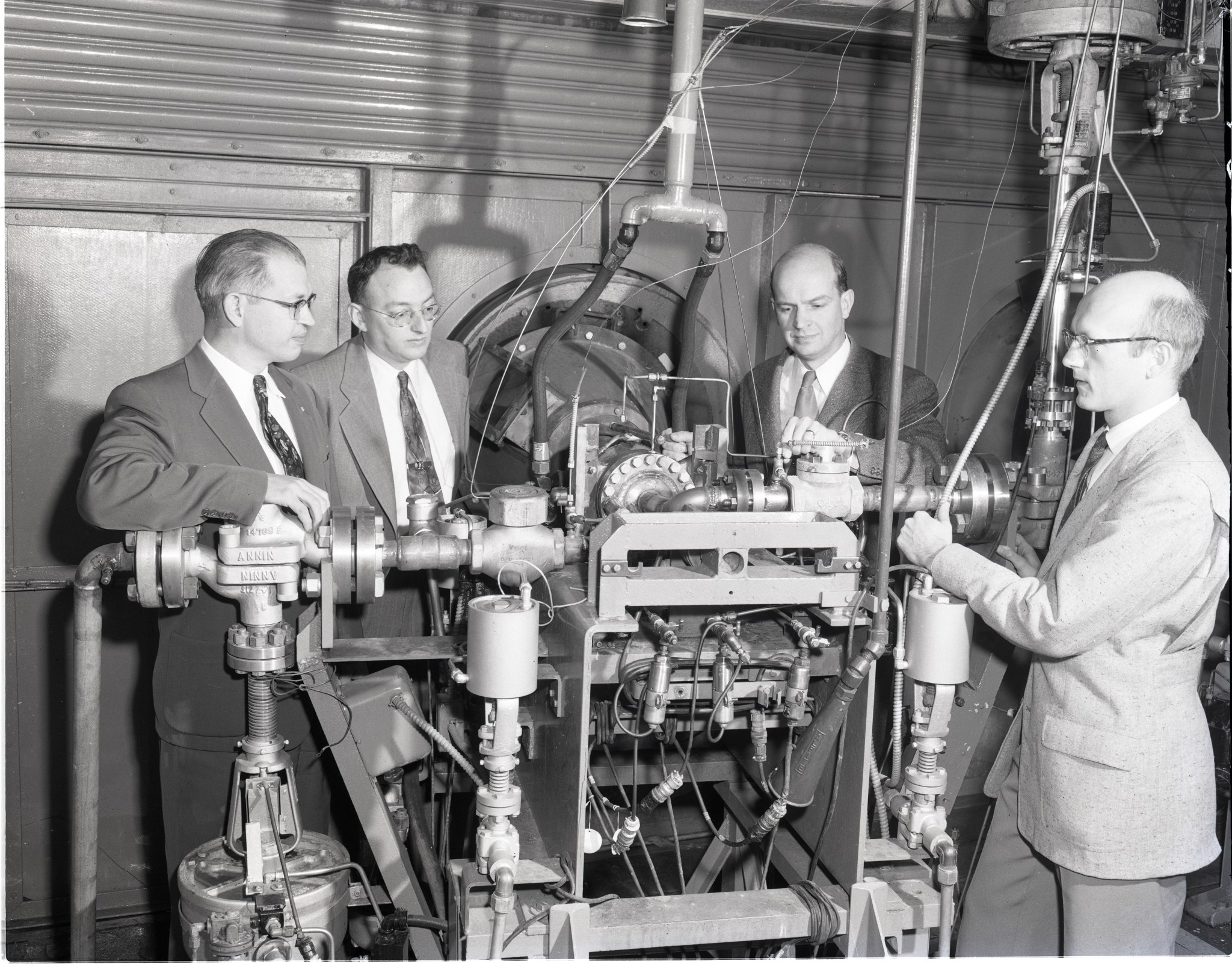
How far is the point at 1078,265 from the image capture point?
235 centimetres

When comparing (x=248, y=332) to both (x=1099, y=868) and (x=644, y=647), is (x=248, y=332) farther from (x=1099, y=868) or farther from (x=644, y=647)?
(x=1099, y=868)

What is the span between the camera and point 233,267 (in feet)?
7.27

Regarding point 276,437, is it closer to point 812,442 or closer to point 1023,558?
point 812,442

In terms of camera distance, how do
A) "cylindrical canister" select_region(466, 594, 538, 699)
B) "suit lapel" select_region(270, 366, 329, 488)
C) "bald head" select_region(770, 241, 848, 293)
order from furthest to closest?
"bald head" select_region(770, 241, 848, 293), "suit lapel" select_region(270, 366, 329, 488), "cylindrical canister" select_region(466, 594, 538, 699)

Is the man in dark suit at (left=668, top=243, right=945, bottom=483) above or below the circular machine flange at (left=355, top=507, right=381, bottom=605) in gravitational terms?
above

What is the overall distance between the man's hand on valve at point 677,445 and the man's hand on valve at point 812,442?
0.17 metres

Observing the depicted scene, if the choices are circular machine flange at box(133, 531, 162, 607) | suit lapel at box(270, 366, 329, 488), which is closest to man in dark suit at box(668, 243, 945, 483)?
suit lapel at box(270, 366, 329, 488)

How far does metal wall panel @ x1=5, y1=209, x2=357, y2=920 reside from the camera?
283cm

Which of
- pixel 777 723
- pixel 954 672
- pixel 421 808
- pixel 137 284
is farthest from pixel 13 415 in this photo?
pixel 954 672

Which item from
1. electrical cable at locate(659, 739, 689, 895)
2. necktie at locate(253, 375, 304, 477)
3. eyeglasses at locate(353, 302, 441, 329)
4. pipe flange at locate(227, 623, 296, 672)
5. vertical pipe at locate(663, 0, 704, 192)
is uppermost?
vertical pipe at locate(663, 0, 704, 192)

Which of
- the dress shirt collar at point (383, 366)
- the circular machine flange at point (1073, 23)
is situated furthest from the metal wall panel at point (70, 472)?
the circular machine flange at point (1073, 23)

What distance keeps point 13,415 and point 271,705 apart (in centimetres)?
A: 156

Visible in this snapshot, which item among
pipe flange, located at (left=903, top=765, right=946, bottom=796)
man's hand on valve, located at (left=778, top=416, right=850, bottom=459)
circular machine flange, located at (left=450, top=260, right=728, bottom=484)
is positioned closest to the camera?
pipe flange, located at (left=903, top=765, right=946, bottom=796)

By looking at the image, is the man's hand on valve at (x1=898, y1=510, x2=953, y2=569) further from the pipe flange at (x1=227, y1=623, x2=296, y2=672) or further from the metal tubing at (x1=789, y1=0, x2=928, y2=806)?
the pipe flange at (x1=227, y1=623, x2=296, y2=672)
